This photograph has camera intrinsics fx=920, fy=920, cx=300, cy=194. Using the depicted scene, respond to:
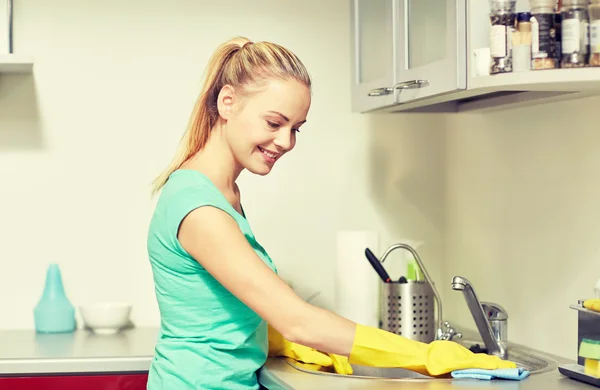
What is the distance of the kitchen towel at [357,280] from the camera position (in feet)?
8.20

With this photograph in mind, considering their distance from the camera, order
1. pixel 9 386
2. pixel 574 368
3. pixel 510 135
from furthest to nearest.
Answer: pixel 510 135, pixel 9 386, pixel 574 368

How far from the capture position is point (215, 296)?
1.81 meters

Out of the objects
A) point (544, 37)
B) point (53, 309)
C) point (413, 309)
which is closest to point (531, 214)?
point (413, 309)

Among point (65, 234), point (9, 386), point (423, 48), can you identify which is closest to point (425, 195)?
point (423, 48)

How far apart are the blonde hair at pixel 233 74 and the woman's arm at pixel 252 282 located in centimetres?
26

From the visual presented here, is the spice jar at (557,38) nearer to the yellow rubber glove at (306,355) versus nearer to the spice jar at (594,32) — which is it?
the spice jar at (594,32)

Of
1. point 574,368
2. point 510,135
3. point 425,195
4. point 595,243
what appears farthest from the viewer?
point 425,195

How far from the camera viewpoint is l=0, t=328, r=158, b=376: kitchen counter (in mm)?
2117

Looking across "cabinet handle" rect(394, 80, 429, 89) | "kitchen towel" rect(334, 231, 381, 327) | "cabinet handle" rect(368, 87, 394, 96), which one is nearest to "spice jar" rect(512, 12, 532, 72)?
"cabinet handle" rect(394, 80, 429, 89)

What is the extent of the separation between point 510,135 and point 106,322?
1182 millimetres

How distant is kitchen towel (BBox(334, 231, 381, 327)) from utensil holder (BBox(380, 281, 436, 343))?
0.48 feet

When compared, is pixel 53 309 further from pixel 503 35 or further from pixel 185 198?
pixel 503 35

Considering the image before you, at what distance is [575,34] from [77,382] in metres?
1.34

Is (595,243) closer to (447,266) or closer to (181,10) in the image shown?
(447,266)
